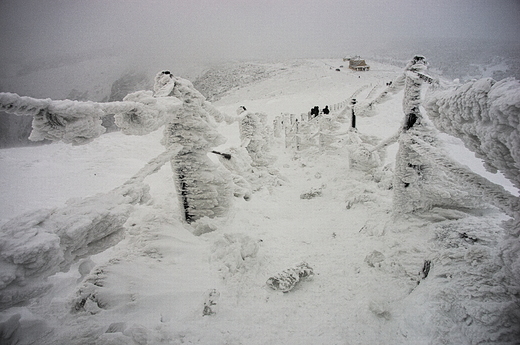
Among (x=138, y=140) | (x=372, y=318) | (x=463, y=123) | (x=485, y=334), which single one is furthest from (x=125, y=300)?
(x=138, y=140)

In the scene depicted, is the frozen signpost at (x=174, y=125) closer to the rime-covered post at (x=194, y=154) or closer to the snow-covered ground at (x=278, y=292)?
the rime-covered post at (x=194, y=154)

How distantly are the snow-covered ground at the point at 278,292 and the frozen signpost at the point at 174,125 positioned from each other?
64 cm

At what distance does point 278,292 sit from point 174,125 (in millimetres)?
3364

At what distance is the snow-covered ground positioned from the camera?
200 centimetres

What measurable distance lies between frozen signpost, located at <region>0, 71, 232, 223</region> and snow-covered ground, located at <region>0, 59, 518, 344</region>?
0.64m

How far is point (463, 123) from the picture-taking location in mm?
2068

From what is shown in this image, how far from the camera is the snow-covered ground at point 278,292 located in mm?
2002

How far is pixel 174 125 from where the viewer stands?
4375 millimetres

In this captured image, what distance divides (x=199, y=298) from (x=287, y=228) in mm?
2516

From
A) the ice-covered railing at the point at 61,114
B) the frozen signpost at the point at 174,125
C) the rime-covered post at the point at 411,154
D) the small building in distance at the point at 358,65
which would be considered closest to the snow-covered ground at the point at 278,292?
the rime-covered post at the point at 411,154

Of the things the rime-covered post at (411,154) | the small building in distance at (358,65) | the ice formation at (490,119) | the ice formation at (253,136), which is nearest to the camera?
the ice formation at (490,119)

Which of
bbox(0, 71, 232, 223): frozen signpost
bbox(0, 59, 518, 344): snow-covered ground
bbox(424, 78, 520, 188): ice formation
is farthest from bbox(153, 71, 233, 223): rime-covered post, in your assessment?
bbox(424, 78, 520, 188): ice formation

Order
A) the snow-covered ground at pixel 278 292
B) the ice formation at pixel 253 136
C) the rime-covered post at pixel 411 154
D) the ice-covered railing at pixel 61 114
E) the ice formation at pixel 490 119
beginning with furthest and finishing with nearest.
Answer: the ice formation at pixel 253 136
the rime-covered post at pixel 411 154
the snow-covered ground at pixel 278 292
the ice-covered railing at pixel 61 114
the ice formation at pixel 490 119

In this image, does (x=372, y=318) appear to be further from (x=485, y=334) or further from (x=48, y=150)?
(x=48, y=150)
